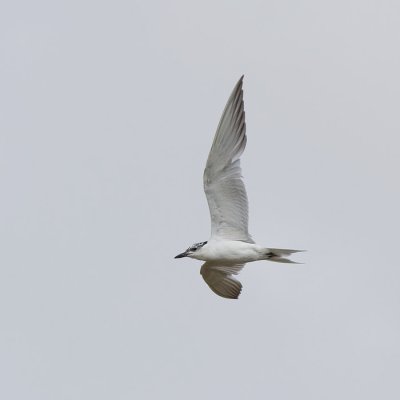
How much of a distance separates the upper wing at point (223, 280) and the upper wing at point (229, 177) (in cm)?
171

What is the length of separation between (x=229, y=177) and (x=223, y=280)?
3.03m

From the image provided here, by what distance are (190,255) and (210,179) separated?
5.44ft

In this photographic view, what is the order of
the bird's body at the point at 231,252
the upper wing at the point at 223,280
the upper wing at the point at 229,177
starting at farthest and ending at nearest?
1. the upper wing at the point at 223,280
2. the bird's body at the point at 231,252
3. the upper wing at the point at 229,177

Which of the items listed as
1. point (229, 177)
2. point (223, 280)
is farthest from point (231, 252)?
point (223, 280)

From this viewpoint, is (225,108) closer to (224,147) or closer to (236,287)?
(224,147)

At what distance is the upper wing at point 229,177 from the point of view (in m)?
24.6

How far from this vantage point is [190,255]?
25.6 meters

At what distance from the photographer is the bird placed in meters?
24.6

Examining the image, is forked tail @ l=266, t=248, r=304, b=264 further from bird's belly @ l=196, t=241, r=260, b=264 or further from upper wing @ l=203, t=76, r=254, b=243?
upper wing @ l=203, t=76, r=254, b=243

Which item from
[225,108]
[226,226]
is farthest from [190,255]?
[225,108]

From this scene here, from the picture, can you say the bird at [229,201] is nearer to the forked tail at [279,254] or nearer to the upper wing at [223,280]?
the forked tail at [279,254]

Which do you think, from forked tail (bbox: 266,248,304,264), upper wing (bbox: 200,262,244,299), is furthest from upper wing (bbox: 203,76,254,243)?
upper wing (bbox: 200,262,244,299)

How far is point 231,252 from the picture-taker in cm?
2509

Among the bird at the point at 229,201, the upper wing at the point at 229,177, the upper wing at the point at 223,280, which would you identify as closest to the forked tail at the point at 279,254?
the bird at the point at 229,201
